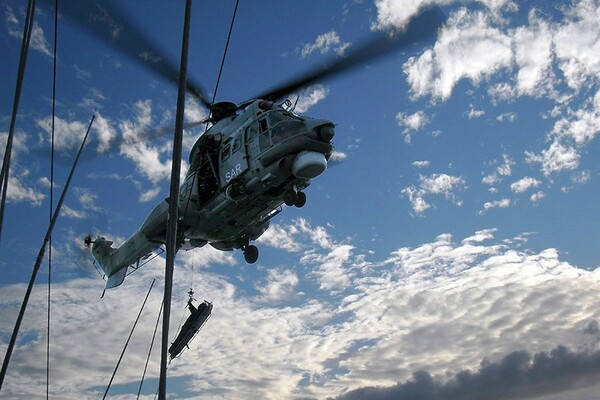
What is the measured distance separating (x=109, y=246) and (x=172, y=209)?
915 inches

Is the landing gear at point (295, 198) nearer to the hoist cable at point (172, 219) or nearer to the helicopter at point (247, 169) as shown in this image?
the helicopter at point (247, 169)

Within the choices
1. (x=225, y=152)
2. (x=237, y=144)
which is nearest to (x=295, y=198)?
(x=237, y=144)


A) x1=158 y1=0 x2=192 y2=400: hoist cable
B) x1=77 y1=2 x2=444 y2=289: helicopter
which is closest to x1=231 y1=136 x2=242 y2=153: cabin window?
x1=77 y1=2 x2=444 y2=289: helicopter

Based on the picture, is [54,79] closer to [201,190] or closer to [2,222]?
[2,222]

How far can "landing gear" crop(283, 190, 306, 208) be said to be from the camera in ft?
Result: 62.1

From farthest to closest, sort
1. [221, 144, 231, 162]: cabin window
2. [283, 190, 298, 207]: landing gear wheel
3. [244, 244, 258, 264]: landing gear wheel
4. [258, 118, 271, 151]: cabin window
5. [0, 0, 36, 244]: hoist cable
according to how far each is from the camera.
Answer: [244, 244, 258, 264]: landing gear wheel, [221, 144, 231, 162]: cabin window, [283, 190, 298, 207]: landing gear wheel, [258, 118, 271, 151]: cabin window, [0, 0, 36, 244]: hoist cable

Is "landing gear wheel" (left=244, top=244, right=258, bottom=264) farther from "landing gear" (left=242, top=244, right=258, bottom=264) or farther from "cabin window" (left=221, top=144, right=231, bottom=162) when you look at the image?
"cabin window" (left=221, top=144, right=231, bottom=162)

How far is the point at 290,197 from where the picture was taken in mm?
18984

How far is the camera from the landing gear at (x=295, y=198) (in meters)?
18.9

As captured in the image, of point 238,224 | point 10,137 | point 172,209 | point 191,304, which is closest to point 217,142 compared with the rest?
point 238,224

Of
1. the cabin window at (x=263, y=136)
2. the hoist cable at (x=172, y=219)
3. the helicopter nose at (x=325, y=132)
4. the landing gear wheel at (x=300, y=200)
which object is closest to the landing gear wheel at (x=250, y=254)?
the landing gear wheel at (x=300, y=200)

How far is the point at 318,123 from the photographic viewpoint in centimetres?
1841

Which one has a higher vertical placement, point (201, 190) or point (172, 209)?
point (201, 190)

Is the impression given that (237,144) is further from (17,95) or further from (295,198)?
(17,95)
